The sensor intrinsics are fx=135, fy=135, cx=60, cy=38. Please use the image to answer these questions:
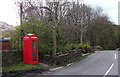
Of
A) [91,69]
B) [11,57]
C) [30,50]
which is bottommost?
[91,69]

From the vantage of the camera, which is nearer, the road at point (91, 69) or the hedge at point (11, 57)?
the road at point (91, 69)

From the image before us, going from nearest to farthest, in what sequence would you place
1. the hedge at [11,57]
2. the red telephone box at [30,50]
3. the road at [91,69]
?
the road at [91,69] → the hedge at [11,57] → the red telephone box at [30,50]

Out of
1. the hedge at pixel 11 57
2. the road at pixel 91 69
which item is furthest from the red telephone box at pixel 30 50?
the road at pixel 91 69

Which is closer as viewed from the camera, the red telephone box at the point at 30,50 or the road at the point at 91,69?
the road at the point at 91,69

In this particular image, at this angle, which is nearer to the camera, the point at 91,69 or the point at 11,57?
the point at 11,57

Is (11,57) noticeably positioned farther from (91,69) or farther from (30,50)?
(91,69)

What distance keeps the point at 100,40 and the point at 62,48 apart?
32578 mm

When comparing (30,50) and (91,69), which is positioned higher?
(30,50)

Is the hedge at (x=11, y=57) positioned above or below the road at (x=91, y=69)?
above

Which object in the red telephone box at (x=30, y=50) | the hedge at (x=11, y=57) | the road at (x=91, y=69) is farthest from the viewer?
the red telephone box at (x=30, y=50)

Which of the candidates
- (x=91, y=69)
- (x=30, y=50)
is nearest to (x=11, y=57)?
(x=30, y=50)

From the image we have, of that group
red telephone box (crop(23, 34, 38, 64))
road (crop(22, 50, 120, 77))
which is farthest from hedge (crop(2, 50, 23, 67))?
road (crop(22, 50, 120, 77))

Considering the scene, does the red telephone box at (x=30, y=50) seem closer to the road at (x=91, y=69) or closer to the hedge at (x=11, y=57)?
the hedge at (x=11, y=57)

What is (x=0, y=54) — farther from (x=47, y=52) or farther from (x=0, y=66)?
(x=47, y=52)
